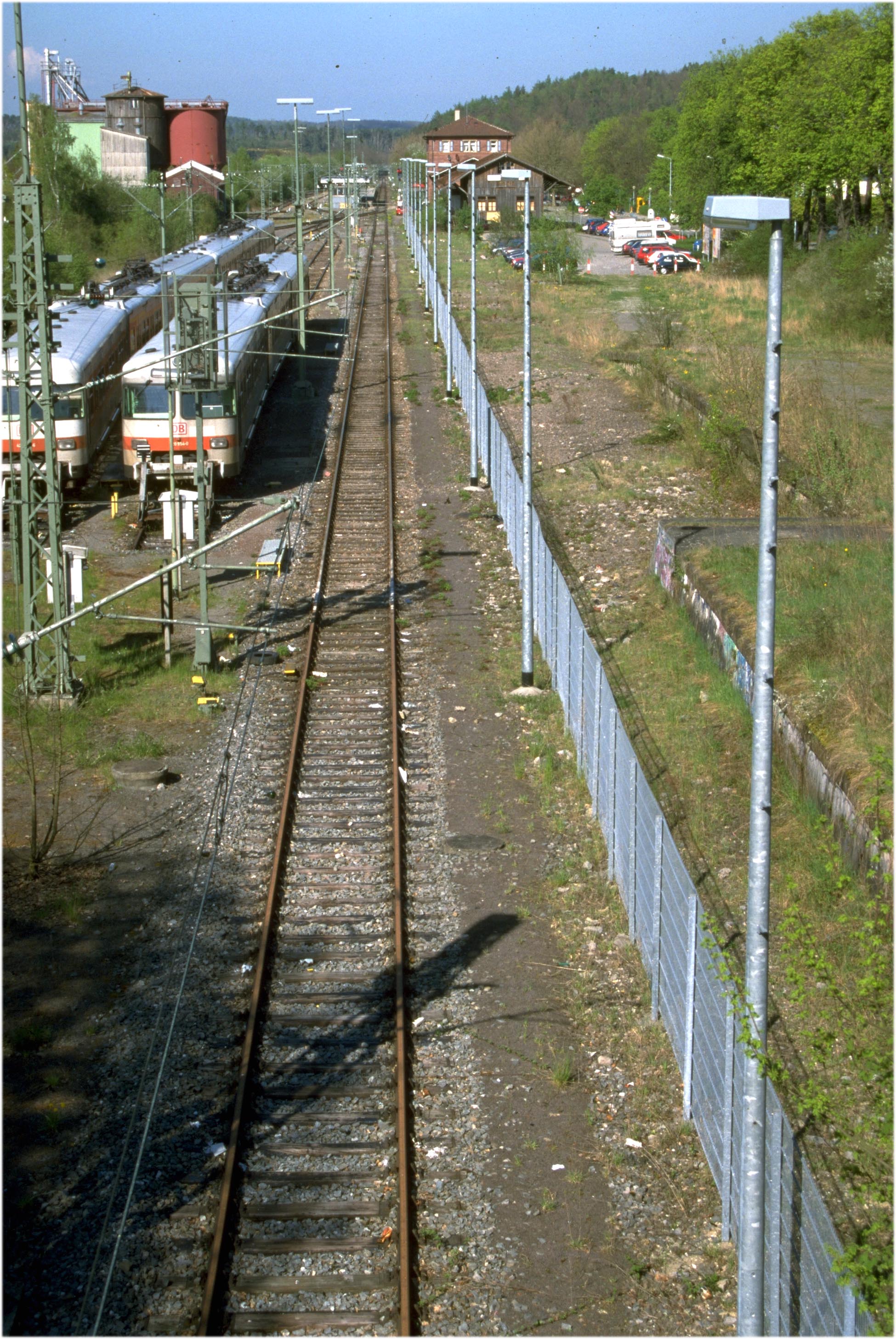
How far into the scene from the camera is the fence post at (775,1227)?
6211mm

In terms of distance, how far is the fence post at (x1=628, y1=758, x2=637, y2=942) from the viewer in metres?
10.0

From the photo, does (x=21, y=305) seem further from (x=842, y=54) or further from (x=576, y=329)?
(x=842, y=54)

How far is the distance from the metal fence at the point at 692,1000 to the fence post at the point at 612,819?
0.02 m

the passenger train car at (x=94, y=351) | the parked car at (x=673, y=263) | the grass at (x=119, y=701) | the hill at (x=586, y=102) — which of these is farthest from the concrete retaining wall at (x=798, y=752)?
the hill at (x=586, y=102)

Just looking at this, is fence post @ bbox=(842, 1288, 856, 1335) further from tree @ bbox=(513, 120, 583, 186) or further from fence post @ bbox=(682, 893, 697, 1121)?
tree @ bbox=(513, 120, 583, 186)

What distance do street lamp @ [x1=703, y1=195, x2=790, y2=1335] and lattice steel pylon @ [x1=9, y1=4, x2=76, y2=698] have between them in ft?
35.0

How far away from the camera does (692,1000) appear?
8109 mm

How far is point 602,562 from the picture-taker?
20484mm

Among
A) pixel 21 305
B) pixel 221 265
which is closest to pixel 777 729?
pixel 21 305

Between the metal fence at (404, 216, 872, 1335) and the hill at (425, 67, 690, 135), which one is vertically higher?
the hill at (425, 67, 690, 135)

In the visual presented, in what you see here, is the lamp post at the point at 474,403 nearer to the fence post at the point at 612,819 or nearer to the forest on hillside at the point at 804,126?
the forest on hillside at the point at 804,126

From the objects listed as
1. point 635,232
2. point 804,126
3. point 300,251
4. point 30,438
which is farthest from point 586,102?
point 30,438

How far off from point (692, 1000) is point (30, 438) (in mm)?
10517

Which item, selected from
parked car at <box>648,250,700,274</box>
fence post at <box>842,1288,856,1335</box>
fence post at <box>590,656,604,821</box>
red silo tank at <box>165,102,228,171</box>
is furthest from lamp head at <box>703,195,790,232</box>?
red silo tank at <box>165,102,228,171</box>
